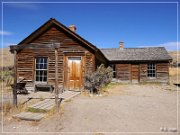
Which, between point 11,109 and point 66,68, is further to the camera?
point 66,68

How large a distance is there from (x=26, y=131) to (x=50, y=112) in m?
2.08

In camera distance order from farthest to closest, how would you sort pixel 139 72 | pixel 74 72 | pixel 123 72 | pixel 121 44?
pixel 121 44
pixel 123 72
pixel 139 72
pixel 74 72

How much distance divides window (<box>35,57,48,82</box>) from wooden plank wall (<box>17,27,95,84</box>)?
0.30 meters

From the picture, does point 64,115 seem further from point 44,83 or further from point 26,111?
point 44,83

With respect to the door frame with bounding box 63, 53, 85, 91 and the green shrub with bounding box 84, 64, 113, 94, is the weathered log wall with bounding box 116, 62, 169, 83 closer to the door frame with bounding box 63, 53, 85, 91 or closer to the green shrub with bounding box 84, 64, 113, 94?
the door frame with bounding box 63, 53, 85, 91

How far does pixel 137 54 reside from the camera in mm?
26719

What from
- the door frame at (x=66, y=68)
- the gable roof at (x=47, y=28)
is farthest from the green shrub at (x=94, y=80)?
the gable roof at (x=47, y=28)

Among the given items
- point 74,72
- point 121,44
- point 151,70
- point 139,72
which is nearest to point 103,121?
point 74,72

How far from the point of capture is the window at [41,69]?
16.5m

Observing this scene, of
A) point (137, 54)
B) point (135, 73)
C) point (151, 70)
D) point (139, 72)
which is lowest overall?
point (135, 73)

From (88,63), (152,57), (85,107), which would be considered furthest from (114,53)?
(85,107)

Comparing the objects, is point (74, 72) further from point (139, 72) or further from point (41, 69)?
point (139, 72)

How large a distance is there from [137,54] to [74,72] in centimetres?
1289

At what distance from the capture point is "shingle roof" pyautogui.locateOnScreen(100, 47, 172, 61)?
25.0 m
